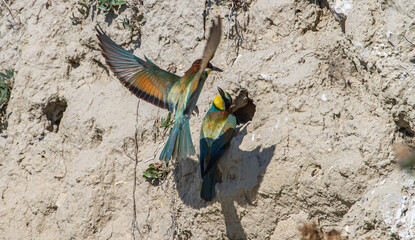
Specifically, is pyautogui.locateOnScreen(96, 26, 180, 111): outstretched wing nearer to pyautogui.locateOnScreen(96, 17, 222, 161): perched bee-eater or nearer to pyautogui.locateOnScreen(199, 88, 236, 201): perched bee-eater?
pyautogui.locateOnScreen(96, 17, 222, 161): perched bee-eater

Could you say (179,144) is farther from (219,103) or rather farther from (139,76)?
(139,76)

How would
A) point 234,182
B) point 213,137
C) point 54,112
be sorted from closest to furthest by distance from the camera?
1. point 234,182
2. point 213,137
3. point 54,112

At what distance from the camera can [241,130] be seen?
126 inches

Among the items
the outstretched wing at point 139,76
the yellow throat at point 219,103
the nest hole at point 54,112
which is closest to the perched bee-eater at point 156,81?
the outstretched wing at point 139,76

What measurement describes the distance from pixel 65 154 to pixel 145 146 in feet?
2.45

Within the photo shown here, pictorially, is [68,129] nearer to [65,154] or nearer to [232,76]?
[65,154]

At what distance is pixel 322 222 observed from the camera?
263cm

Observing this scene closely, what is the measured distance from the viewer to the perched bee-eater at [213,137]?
3031 millimetres

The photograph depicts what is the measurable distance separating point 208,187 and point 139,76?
997 mm

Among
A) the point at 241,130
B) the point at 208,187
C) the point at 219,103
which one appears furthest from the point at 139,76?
the point at 208,187

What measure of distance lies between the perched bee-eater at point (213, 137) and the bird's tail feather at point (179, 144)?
0.12 meters

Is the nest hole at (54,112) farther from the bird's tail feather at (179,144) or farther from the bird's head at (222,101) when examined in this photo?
the bird's head at (222,101)

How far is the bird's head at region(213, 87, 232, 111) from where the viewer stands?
10.5 feet

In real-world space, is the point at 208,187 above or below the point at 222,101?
below
